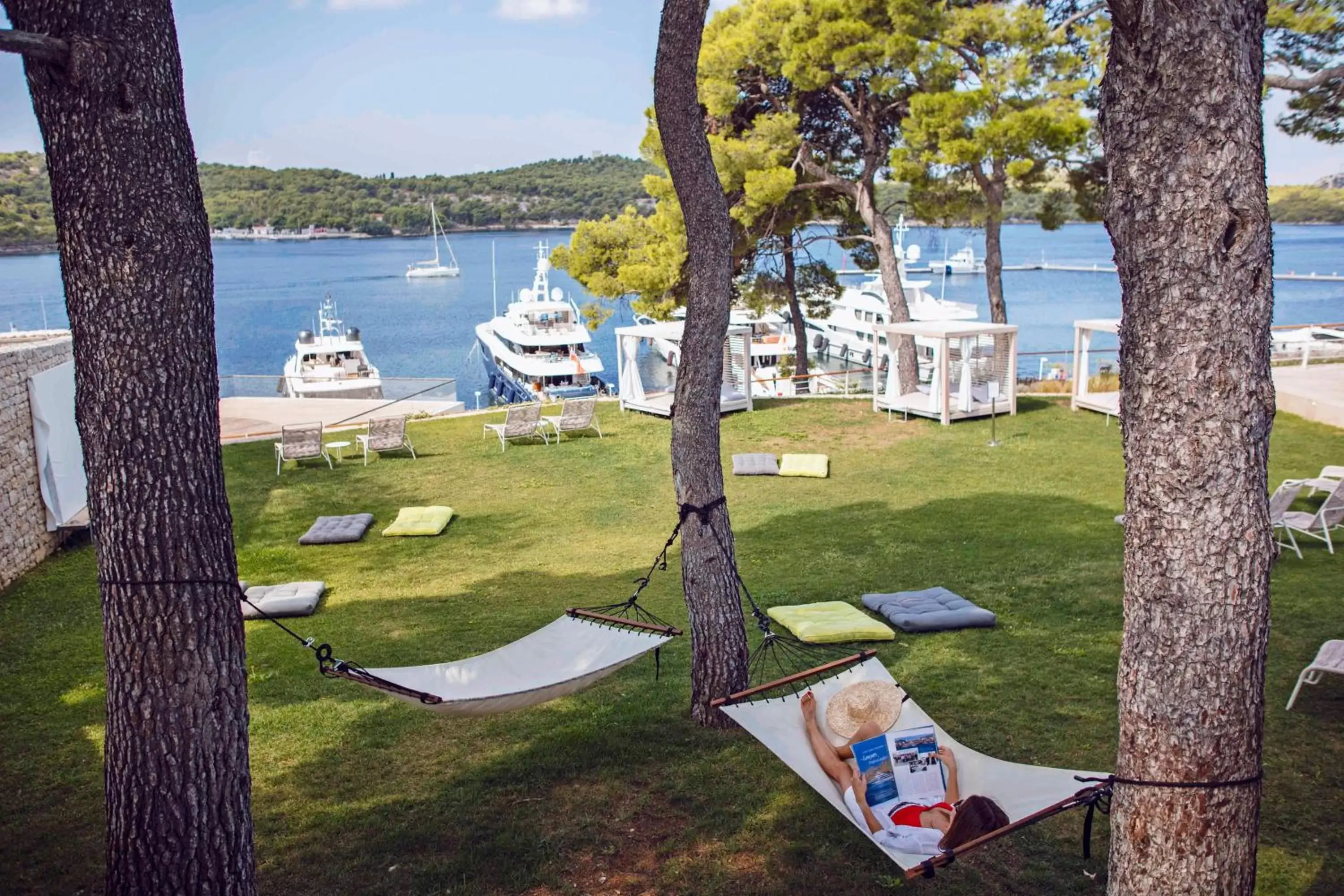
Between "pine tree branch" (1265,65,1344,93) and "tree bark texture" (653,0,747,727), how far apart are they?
36.4ft

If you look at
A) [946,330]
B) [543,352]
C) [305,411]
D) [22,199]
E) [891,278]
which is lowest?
[305,411]

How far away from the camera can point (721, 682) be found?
529 cm

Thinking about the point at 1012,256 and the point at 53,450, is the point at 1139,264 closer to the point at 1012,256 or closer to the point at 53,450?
the point at 53,450

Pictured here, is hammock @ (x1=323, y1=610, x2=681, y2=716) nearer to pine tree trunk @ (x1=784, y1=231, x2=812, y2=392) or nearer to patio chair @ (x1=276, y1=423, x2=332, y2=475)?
patio chair @ (x1=276, y1=423, x2=332, y2=475)

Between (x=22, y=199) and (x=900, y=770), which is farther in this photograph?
(x=22, y=199)

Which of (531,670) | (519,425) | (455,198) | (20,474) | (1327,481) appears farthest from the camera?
(455,198)

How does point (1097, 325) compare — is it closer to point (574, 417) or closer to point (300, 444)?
point (574, 417)

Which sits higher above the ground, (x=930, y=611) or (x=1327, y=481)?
(x=1327, y=481)

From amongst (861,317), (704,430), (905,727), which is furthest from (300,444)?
(861,317)

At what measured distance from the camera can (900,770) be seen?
4012mm

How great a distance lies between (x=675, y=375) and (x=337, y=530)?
653 centimetres

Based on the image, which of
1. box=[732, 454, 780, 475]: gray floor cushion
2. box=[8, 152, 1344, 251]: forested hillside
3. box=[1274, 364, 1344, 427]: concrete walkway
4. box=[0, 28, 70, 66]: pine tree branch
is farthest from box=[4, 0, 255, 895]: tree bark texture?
box=[8, 152, 1344, 251]: forested hillside

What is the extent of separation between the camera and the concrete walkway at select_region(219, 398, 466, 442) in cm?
1798

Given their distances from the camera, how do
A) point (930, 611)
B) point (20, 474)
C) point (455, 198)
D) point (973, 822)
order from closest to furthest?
point (973, 822) → point (930, 611) → point (20, 474) → point (455, 198)
